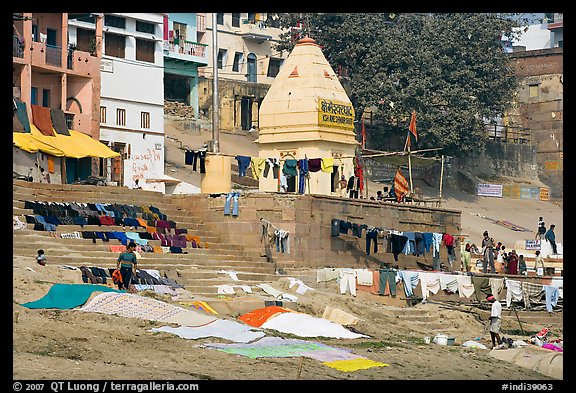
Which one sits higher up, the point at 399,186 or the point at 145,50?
the point at 145,50

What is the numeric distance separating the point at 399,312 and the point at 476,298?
4244 mm

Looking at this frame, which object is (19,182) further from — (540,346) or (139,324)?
(540,346)

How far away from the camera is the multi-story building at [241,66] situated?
196 ft

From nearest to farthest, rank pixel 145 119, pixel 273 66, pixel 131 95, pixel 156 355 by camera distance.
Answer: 1. pixel 156 355
2. pixel 131 95
3. pixel 145 119
4. pixel 273 66

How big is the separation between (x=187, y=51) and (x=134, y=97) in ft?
30.8

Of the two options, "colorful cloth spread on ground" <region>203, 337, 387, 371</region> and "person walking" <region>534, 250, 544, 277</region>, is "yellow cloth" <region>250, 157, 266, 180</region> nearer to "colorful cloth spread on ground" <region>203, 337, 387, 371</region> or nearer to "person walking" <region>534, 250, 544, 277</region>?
"person walking" <region>534, 250, 544, 277</region>

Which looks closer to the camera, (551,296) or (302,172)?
(551,296)

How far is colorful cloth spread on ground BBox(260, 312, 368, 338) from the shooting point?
86.4 feet

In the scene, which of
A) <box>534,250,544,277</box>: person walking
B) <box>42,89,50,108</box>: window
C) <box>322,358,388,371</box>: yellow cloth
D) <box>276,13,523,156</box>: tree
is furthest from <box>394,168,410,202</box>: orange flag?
<box>322,358,388,371</box>: yellow cloth

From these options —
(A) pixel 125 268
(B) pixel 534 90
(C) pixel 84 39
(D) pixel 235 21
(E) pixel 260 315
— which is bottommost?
(E) pixel 260 315

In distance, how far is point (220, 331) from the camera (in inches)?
960

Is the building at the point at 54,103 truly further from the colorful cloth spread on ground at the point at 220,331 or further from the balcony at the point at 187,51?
the colorful cloth spread on ground at the point at 220,331

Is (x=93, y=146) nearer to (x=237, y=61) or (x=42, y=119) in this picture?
(x=42, y=119)

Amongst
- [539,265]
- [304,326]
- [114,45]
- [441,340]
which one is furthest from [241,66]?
[304,326]
